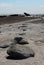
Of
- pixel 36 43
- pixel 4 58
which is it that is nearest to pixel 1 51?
pixel 4 58

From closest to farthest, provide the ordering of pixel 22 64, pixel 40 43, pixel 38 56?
pixel 22 64, pixel 38 56, pixel 40 43

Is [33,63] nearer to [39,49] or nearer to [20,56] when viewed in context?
[20,56]

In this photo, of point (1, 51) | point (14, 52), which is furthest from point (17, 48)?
point (1, 51)

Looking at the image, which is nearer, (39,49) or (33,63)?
(33,63)

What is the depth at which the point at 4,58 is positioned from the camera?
35.1 ft

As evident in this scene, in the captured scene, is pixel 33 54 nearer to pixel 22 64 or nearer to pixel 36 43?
pixel 22 64

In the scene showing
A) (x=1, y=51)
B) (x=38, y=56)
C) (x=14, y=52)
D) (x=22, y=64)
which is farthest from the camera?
(x=1, y=51)

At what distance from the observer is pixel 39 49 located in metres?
12.5

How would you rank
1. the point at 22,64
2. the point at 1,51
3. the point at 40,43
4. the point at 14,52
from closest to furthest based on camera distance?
1. the point at 22,64
2. the point at 14,52
3. the point at 1,51
4. the point at 40,43

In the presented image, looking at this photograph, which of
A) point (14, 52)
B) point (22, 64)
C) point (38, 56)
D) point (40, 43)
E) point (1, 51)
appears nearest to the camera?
point (22, 64)

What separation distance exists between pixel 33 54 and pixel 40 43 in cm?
327

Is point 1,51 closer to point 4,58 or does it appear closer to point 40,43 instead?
point 4,58

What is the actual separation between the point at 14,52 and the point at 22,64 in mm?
946

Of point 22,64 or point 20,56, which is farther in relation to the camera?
point 20,56
